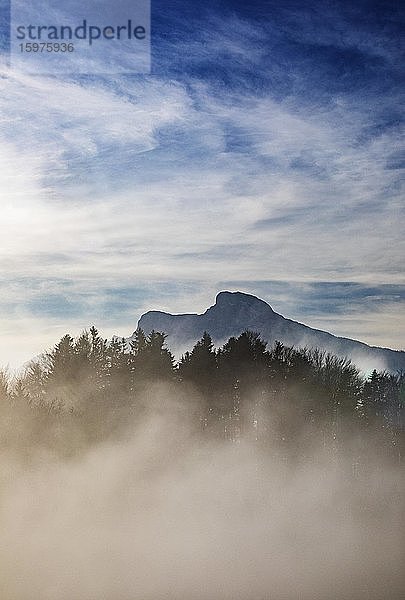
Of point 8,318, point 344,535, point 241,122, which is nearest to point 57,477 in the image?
point 8,318

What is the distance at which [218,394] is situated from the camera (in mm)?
3801

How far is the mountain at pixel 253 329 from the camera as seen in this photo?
362cm

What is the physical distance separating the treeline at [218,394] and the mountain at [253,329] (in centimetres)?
4

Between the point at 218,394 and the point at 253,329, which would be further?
the point at 218,394

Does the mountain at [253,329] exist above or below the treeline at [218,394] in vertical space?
above

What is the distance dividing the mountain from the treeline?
0.04 meters

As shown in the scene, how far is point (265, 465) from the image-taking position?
3717 millimetres

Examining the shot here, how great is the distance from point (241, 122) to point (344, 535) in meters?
2.00

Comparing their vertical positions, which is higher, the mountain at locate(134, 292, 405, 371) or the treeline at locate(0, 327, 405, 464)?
the mountain at locate(134, 292, 405, 371)

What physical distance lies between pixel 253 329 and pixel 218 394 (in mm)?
391

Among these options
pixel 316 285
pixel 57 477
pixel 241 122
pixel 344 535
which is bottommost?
pixel 344 535

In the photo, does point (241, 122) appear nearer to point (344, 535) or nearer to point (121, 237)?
point (121, 237)

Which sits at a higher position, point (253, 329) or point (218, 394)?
point (253, 329)

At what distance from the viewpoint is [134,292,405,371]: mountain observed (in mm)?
3617
